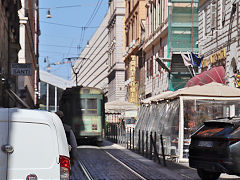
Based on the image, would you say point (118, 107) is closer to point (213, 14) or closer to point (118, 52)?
point (213, 14)

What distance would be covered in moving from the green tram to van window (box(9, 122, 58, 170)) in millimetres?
25829

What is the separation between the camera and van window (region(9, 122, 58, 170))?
7.14m

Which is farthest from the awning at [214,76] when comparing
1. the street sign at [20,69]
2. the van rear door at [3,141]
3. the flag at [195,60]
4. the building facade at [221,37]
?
the van rear door at [3,141]

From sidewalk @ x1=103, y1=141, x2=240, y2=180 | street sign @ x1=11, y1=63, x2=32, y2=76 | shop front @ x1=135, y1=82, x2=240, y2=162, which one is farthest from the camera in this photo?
street sign @ x1=11, y1=63, x2=32, y2=76

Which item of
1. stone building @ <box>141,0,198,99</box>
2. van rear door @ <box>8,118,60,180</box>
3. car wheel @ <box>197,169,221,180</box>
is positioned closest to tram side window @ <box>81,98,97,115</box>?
stone building @ <box>141,0,198,99</box>

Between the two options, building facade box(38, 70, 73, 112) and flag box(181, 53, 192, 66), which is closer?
flag box(181, 53, 192, 66)

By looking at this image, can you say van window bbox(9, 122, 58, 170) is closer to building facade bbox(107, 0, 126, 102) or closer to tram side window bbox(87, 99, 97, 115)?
tram side window bbox(87, 99, 97, 115)

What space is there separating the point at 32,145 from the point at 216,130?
7566mm

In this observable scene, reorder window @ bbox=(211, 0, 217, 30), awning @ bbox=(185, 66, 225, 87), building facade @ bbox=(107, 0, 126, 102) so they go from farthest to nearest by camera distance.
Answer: building facade @ bbox=(107, 0, 126, 102)
window @ bbox=(211, 0, 217, 30)
awning @ bbox=(185, 66, 225, 87)

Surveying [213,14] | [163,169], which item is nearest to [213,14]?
[213,14]

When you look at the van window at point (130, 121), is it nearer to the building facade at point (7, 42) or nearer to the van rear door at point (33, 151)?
the building facade at point (7, 42)

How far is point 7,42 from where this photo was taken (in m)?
37.9

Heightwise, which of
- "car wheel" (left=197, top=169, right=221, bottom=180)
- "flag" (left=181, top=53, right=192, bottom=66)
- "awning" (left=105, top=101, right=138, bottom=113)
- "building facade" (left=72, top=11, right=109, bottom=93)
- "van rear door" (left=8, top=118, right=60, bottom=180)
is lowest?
"car wheel" (left=197, top=169, right=221, bottom=180)

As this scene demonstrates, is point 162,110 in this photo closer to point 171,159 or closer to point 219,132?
point 171,159
